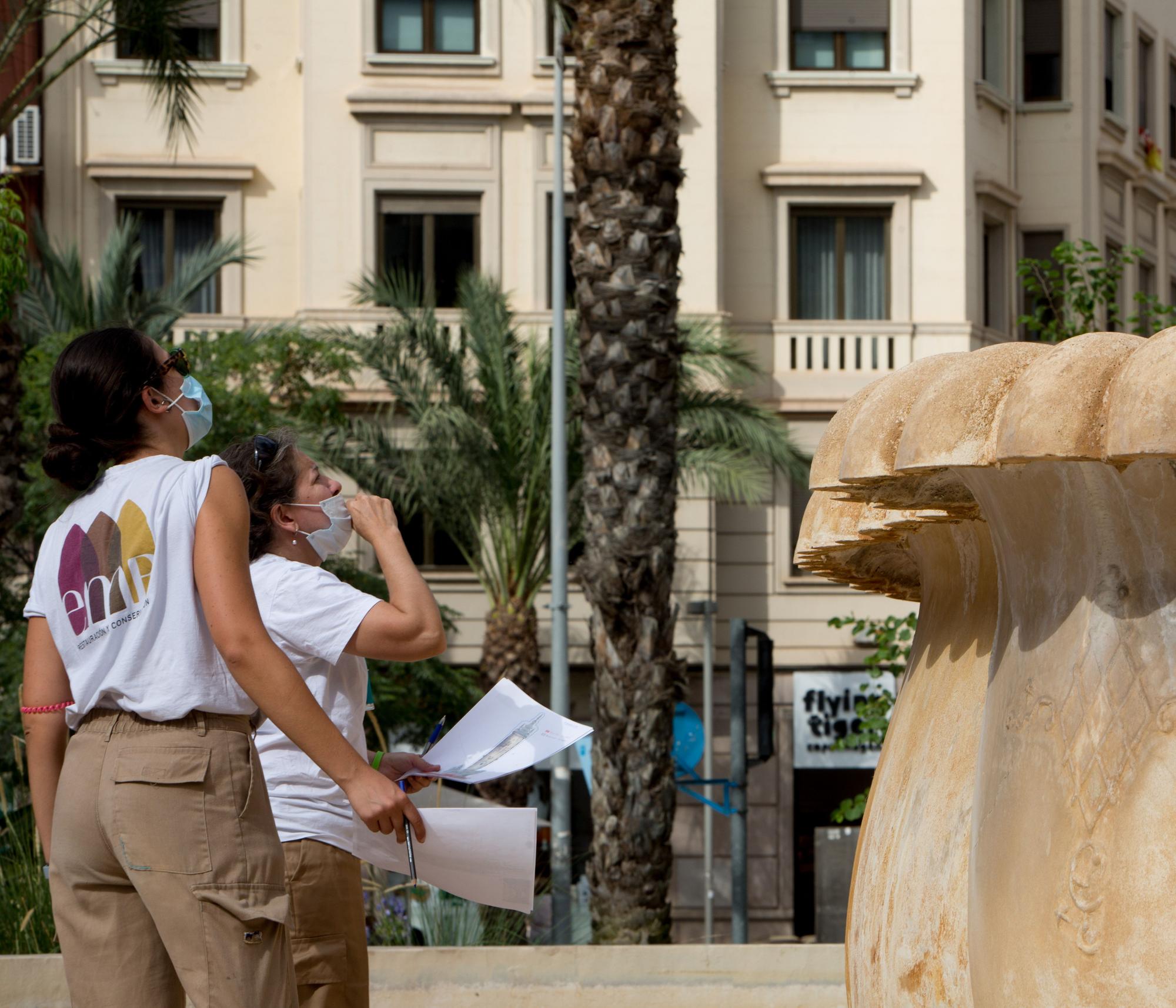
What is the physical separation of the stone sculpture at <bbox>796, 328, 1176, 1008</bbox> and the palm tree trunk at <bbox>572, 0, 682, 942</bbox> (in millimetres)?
7397

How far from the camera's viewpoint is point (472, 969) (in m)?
4.94

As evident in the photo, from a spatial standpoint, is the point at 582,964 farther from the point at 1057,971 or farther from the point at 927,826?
the point at 1057,971

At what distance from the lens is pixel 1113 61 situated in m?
24.1

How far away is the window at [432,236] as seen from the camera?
20.7 metres

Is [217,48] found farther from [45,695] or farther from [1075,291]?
[45,695]

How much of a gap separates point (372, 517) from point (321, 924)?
78 centimetres

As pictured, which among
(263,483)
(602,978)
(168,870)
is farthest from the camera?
(602,978)

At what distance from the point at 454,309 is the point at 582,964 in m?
16.2

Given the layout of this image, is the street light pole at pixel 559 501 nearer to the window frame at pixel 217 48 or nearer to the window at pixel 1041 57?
the window frame at pixel 217 48

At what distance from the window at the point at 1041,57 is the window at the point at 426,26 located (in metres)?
7.66

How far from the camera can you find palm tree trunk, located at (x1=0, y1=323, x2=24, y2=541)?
1182cm

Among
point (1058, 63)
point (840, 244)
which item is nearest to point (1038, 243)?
point (1058, 63)

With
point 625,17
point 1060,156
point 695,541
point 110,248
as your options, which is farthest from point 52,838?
point 1060,156

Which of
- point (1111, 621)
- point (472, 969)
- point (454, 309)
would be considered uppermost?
point (454, 309)
